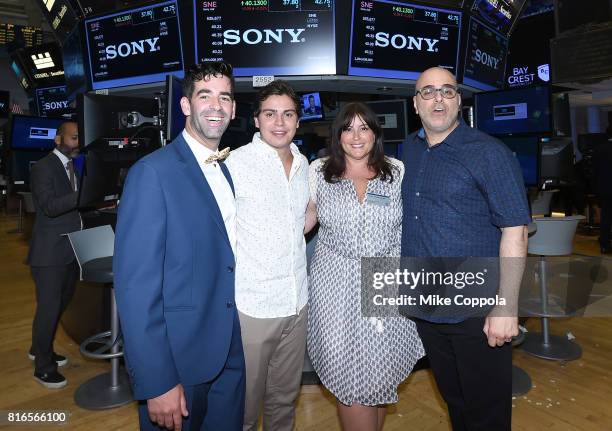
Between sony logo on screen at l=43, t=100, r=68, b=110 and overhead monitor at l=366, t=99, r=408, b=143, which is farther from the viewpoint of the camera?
sony logo on screen at l=43, t=100, r=68, b=110

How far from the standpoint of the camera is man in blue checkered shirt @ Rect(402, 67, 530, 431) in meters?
1.58

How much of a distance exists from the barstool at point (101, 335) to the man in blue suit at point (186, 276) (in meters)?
1.33

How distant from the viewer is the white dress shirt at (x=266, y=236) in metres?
1.73

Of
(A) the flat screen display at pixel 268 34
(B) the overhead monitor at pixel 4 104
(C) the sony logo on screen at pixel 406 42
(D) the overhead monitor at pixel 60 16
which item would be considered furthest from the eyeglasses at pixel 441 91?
(B) the overhead monitor at pixel 4 104

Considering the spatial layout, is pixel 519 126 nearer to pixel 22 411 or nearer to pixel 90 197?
pixel 90 197

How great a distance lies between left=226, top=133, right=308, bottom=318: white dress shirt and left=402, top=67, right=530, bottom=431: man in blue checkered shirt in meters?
0.51

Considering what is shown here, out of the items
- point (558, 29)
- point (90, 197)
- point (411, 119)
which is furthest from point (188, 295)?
point (558, 29)

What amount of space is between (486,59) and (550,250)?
1.82 metres

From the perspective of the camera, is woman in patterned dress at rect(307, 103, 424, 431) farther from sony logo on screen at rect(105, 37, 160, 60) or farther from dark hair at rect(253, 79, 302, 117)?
sony logo on screen at rect(105, 37, 160, 60)

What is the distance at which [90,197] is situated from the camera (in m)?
2.45

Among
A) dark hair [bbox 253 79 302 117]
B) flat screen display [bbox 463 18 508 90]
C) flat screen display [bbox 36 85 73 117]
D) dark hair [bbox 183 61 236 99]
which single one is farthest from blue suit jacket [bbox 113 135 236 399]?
flat screen display [bbox 36 85 73 117]

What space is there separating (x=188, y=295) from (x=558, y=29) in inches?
215

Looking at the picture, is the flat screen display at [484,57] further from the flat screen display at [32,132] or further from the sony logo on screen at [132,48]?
the flat screen display at [32,132]

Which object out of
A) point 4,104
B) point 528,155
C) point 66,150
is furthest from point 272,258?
point 4,104
